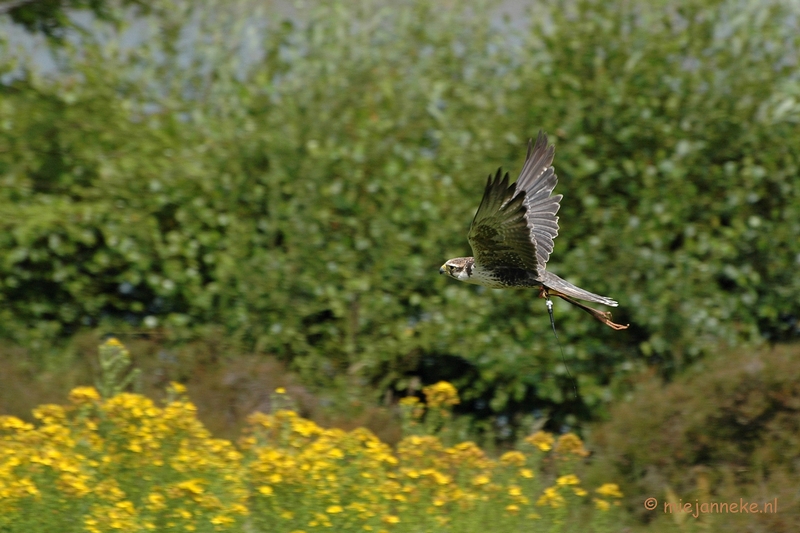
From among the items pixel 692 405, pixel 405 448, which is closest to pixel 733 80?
pixel 692 405

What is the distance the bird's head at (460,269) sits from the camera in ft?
14.7

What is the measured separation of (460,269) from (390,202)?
3.37m

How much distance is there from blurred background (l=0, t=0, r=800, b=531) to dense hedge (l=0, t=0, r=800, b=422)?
0.07 feet

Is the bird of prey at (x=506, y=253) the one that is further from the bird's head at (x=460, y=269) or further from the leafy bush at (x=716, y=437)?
the leafy bush at (x=716, y=437)

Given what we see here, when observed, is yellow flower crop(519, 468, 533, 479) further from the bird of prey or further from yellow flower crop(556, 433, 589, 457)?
the bird of prey

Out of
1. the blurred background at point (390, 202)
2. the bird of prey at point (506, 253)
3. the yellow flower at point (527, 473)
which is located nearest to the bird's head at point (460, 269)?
the bird of prey at point (506, 253)

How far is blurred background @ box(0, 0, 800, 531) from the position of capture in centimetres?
741

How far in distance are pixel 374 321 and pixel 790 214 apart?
9.80 ft

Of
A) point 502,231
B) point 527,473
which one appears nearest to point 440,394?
point 527,473

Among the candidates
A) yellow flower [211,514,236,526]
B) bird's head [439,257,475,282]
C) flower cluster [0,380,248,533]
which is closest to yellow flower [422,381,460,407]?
flower cluster [0,380,248,533]

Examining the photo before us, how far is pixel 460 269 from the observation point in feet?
14.9

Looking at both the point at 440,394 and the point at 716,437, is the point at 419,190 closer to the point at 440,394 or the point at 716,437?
the point at 440,394

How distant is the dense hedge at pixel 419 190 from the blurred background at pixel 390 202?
2cm

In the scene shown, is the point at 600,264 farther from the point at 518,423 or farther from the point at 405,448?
the point at 405,448
